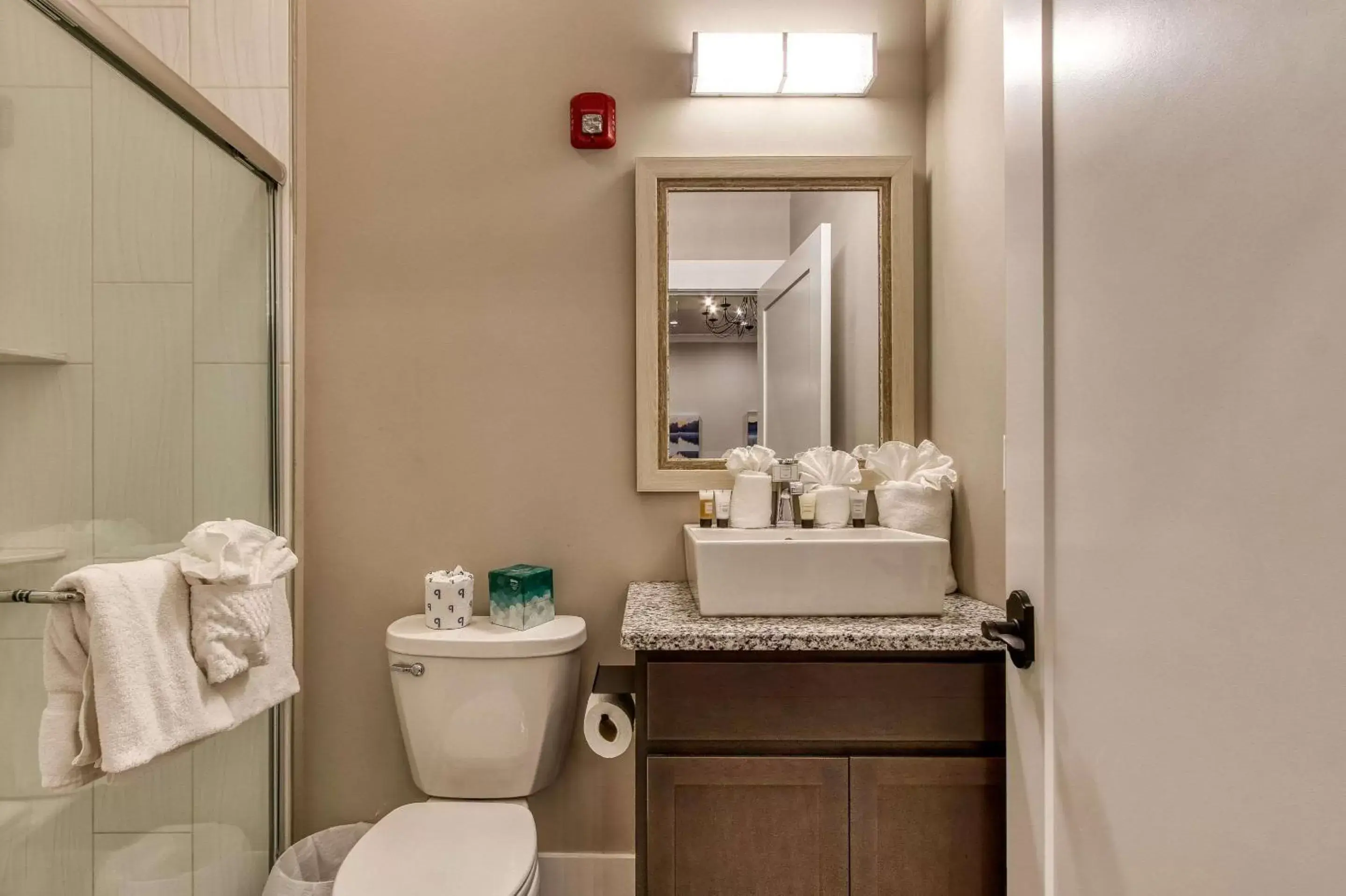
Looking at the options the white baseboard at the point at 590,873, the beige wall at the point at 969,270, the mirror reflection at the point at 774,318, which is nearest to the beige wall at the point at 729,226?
the mirror reflection at the point at 774,318

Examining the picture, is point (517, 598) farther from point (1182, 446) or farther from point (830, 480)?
point (1182, 446)

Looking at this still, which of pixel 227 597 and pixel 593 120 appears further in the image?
pixel 593 120

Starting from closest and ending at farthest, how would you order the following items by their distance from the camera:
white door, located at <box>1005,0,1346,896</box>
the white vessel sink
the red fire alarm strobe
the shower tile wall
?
white door, located at <box>1005,0,1346,896</box>
the shower tile wall
the white vessel sink
the red fire alarm strobe

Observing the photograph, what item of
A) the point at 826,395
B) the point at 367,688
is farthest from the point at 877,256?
the point at 367,688

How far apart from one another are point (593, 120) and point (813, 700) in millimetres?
1322

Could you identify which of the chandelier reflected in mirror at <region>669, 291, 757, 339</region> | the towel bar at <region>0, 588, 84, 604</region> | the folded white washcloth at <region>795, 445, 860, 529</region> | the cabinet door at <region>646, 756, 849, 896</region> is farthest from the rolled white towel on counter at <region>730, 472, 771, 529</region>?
the towel bar at <region>0, 588, 84, 604</region>

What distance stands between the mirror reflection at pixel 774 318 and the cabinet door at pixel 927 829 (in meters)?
0.74

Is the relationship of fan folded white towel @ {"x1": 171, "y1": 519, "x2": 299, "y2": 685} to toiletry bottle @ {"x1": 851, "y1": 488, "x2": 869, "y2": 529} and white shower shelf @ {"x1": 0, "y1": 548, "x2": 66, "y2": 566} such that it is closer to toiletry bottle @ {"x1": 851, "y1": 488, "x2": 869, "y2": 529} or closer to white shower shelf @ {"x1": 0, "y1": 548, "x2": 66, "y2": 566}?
white shower shelf @ {"x1": 0, "y1": 548, "x2": 66, "y2": 566}

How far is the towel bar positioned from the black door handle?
4.00 ft

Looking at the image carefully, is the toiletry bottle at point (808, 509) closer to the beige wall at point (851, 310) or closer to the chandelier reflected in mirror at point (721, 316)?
the beige wall at point (851, 310)

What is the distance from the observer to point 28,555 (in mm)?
1053

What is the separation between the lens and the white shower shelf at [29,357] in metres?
1.05

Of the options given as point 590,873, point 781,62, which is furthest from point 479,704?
point 781,62

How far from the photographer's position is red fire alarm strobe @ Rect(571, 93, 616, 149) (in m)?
1.70
